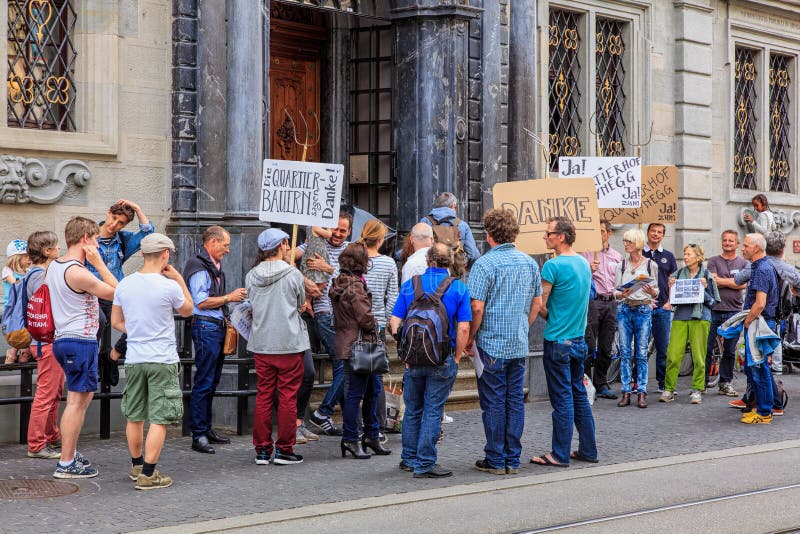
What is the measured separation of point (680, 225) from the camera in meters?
18.4

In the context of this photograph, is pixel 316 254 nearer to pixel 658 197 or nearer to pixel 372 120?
pixel 658 197

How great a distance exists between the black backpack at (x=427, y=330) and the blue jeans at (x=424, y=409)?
0.45ft

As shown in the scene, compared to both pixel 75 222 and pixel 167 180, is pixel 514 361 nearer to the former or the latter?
pixel 75 222

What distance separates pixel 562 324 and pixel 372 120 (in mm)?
7089

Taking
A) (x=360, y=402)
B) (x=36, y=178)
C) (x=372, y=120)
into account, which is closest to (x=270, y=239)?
(x=360, y=402)

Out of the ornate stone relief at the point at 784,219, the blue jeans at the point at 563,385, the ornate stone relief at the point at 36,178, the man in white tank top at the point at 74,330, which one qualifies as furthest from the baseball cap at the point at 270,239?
the ornate stone relief at the point at 784,219

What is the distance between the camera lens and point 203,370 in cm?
1043

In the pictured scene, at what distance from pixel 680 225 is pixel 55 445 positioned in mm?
10680

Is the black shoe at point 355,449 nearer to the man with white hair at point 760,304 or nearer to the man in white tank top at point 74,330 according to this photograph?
the man in white tank top at point 74,330

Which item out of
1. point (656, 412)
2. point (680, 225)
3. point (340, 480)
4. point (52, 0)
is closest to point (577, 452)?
point (340, 480)

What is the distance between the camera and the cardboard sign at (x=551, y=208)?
39.2 feet

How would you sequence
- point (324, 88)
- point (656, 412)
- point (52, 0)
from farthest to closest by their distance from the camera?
1. point (324, 88)
2. point (656, 412)
3. point (52, 0)

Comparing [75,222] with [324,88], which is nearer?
[75,222]

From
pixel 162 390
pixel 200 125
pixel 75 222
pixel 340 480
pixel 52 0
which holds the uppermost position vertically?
pixel 52 0
